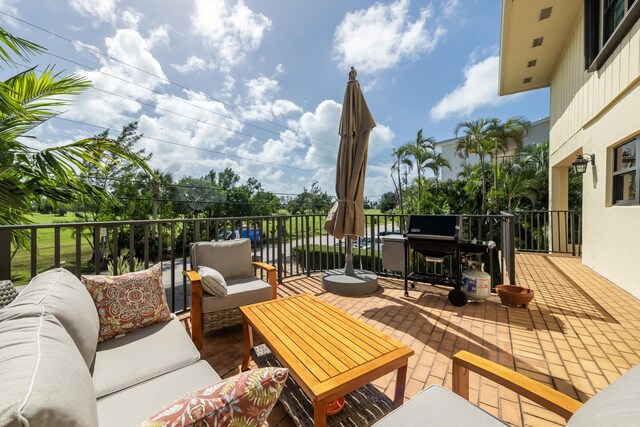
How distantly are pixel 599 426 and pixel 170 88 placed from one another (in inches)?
826

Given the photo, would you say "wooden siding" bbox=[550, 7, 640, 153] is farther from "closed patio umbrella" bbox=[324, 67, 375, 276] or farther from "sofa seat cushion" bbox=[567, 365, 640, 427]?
"sofa seat cushion" bbox=[567, 365, 640, 427]

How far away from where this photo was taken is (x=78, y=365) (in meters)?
0.88

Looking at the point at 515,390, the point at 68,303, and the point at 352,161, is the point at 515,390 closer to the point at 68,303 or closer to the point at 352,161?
the point at 68,303

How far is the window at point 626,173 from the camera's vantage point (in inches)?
148

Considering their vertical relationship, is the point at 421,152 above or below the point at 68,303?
above

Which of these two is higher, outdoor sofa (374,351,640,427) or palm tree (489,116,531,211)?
palm tree (489,116,531,211)

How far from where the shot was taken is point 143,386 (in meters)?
1.33

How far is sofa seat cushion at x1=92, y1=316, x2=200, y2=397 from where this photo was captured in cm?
137

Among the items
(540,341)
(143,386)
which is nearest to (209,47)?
(143,386)

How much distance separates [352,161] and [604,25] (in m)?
4.92

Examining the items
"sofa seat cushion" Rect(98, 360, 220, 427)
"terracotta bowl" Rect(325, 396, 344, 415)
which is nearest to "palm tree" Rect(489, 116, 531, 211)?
"terracotta bowl" Rect(325, 396, 344, 415)

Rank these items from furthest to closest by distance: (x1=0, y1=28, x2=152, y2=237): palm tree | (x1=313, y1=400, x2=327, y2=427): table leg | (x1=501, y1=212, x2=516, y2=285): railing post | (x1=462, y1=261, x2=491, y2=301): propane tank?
(x1=501, y1=212, x2=516, y2=285): railing post, (x1=462, y1=261, x2=491, y2=301): propane tank, (x1=0, y1=28, x2=152, y2=237): palm tree, (x1=313, y1=400, x2=327, y2=427): table leg

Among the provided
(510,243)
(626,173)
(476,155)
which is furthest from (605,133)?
(476,155)

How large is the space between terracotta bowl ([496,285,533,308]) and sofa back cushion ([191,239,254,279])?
3.19 metres
